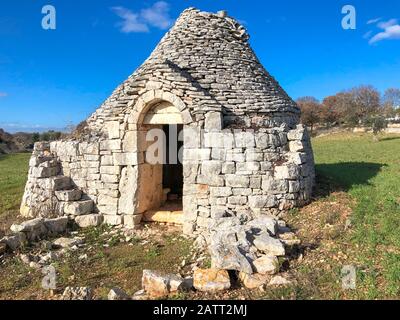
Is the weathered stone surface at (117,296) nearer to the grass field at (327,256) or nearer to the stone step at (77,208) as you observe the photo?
the grass field at (327,256)

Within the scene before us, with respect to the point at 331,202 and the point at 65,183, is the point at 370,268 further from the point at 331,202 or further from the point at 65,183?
the point at 65,183

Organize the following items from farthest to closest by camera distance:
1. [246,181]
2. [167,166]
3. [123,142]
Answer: [167,166] < [123,142] < [246,181]

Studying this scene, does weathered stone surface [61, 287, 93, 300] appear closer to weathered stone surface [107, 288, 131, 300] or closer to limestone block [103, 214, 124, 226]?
weathered stone surface [107, 288, 131, 300]

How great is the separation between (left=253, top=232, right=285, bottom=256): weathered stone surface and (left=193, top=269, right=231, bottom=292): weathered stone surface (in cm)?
89

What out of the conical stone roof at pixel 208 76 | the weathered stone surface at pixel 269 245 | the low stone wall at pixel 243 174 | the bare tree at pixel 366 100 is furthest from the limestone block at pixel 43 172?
the bare tree at pixel 366 100

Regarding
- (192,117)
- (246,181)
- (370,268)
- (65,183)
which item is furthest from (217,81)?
(370,268)

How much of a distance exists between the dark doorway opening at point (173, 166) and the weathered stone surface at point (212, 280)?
215 inches

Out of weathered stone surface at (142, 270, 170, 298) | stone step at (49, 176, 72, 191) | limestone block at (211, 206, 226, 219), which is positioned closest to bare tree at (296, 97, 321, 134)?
limestone block at (211, 206, 226, 219)

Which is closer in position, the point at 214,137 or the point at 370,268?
the point at 370,268

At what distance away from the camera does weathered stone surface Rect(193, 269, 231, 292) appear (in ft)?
15.2

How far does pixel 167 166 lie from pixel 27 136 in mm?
35427

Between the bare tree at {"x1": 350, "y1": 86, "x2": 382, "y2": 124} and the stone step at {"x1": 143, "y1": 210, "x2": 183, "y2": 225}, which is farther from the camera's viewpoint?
the bare tree at {"x1": 350, "y1": 86, "x2": 382, "y2": 124}

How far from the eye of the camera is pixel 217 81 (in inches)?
338

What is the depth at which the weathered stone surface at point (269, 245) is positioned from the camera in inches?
210
